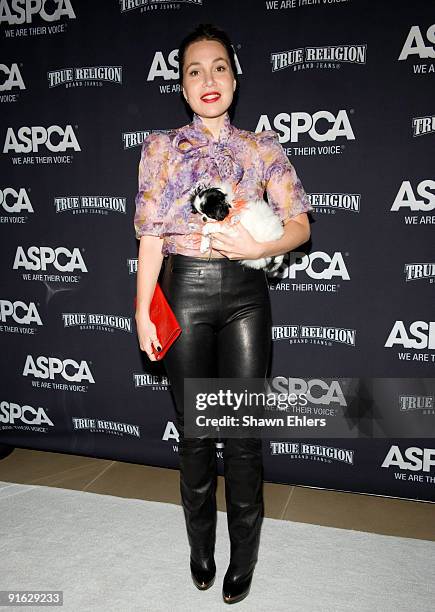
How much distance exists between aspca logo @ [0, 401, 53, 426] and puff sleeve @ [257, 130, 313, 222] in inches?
80.4

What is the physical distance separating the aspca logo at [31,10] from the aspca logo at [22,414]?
6.92 feet

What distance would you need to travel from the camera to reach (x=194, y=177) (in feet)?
6.03

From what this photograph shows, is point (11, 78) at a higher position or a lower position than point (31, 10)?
lower

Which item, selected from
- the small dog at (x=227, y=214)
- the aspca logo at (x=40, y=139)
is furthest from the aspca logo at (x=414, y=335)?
the aspca logo at (x=40, y=139)

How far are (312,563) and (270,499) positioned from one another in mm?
542

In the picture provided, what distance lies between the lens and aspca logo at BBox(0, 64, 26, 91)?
2900 mm

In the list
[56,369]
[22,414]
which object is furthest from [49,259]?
[22,414]

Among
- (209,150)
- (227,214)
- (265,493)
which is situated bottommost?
(265,493)

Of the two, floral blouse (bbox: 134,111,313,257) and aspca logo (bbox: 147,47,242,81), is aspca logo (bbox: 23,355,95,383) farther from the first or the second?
aspca logo (bbox: 147,47,242,81)

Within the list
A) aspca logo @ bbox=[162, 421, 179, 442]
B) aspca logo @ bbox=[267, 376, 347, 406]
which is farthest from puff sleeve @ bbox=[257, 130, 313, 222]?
aspca logo @ bbox=[162, 421, 179, 442]

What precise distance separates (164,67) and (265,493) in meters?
2.14

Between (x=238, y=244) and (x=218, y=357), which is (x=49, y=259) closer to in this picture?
(x=218, y=357)

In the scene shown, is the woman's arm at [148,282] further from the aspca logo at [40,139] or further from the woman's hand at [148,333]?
the aspca logo at [40,139]

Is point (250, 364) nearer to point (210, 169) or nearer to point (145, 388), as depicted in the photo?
point (210, 169)
